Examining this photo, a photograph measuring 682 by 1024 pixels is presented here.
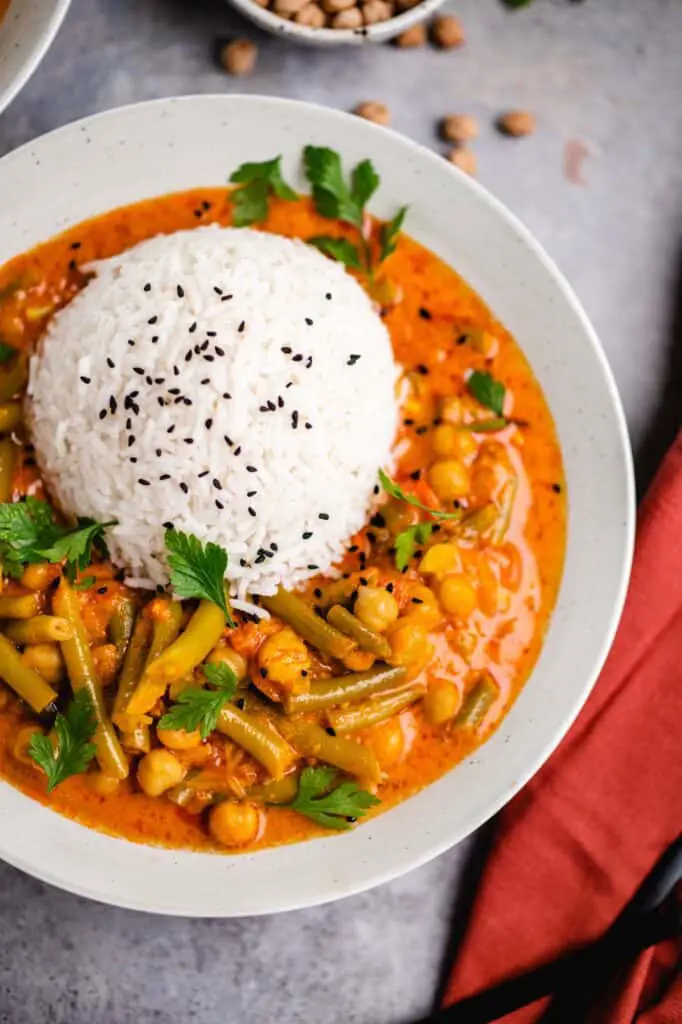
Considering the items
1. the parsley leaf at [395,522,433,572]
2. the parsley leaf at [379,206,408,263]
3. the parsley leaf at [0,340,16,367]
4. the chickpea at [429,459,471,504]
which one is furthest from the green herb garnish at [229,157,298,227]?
the parsley leaf at [395,522,433,572]

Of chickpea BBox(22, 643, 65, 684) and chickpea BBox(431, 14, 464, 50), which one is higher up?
chickpea BBox(431, 14, 464, 50)

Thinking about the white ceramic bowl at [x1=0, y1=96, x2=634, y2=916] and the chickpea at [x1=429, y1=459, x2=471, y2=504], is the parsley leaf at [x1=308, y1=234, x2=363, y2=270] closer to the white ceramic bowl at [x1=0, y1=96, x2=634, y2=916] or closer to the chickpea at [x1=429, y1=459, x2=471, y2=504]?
the white ceramic bowl at [x1=0, y1=96, x2=634, y2=916]

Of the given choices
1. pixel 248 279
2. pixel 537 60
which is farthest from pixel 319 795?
pixel 537 60

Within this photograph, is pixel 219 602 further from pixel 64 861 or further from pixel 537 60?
pixel 537 60

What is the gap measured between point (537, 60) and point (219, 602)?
1841 mm

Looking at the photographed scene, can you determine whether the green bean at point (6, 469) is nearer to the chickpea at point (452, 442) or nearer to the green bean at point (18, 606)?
the green bean at point (18, 606)

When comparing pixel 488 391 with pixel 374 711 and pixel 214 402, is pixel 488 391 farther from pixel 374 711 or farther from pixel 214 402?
pixel 374 711

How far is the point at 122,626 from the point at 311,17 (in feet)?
5.44

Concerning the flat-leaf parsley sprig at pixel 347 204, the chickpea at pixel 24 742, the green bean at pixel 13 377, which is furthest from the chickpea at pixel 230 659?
the flat-leaf parsley sprig at pixel 347 204

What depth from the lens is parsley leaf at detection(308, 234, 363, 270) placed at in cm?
301

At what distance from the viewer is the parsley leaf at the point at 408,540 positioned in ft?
9.47

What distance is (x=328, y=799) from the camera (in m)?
2.87

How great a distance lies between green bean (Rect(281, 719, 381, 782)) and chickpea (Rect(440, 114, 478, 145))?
1675mm

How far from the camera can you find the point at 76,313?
2.92m
